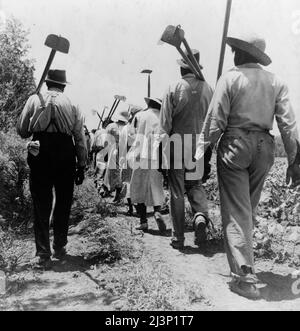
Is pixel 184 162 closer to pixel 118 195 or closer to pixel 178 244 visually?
pixel 178 244

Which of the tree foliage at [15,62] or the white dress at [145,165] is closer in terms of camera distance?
the white dress at [145,165]

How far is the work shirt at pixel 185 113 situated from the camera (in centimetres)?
538

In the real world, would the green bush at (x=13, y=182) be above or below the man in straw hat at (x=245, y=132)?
below

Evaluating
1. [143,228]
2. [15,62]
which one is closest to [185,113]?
[143,228]

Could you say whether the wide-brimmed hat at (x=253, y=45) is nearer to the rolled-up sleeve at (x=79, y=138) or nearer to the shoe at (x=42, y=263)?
the rolled-up sleeve at (x=79, y=138)

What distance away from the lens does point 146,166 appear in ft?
23.4

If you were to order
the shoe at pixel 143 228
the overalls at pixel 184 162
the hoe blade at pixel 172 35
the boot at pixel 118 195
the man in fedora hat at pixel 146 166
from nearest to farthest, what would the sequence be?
the hoe blade at pixel 172 35 < the overalls at pixel 184 162 < the shoe at pixel 143 228 < the man in fedora hat at pixel 146 166 < the boot at pixel 118 195

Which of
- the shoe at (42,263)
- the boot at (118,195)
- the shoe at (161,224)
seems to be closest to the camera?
the shoe at (42,263)

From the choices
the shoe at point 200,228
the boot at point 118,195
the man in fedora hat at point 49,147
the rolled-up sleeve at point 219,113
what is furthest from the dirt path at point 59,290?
the boot at point 118,195

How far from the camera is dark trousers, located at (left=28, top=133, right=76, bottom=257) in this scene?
4.85 meters

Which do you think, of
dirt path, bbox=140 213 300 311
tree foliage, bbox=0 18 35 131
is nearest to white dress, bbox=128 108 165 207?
dirt path, bbox=140 213 300 311

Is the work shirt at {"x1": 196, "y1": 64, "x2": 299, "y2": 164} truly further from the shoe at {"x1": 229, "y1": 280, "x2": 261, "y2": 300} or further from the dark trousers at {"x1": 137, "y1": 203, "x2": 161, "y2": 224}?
the dark trousers at {"x1": 137, "y1": 203, "x2": 161, "y2": 224}

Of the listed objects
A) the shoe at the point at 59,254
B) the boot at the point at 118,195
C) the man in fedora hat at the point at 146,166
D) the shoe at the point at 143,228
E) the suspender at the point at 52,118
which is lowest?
the boot at the point at 118,195
